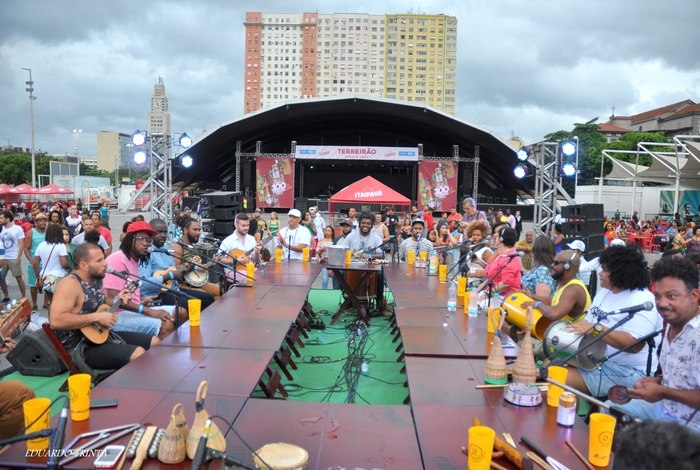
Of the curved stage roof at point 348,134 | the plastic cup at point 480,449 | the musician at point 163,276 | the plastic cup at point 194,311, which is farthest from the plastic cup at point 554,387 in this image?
the curved stage roof at point 348,134

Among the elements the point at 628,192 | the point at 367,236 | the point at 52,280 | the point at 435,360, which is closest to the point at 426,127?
the point at 628,192

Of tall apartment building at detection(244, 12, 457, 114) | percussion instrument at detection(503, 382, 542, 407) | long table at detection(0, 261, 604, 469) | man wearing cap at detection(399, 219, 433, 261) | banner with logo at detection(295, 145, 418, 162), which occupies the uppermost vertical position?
tall apartment building at detection(244, 12, 457, 114)

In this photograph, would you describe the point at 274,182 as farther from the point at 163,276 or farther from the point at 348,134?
the point at 163,276

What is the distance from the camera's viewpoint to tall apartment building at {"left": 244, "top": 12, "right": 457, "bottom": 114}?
106 metres

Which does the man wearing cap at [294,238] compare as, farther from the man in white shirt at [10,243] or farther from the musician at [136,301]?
the man in white shirt at [10,243]

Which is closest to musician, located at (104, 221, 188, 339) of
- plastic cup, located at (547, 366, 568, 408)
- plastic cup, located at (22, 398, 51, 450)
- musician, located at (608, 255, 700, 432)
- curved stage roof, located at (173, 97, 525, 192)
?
plastic cup, located at (22, 398, 51, 450)

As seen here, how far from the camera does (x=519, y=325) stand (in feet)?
14.7

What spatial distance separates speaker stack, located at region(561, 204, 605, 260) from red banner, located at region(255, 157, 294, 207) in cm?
1972

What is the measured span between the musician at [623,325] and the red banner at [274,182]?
24228 mm

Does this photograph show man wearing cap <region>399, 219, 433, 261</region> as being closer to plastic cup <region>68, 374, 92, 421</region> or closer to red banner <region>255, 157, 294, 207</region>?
plastic cup <region>68, 374, 92, 421</region>

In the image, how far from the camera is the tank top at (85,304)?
3.60 metres

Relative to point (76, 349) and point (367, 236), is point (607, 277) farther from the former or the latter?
point (367, 236)

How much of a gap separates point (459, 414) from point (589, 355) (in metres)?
1.16

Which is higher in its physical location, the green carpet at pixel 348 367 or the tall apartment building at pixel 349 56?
the tall apartment building at pixel 349 56
